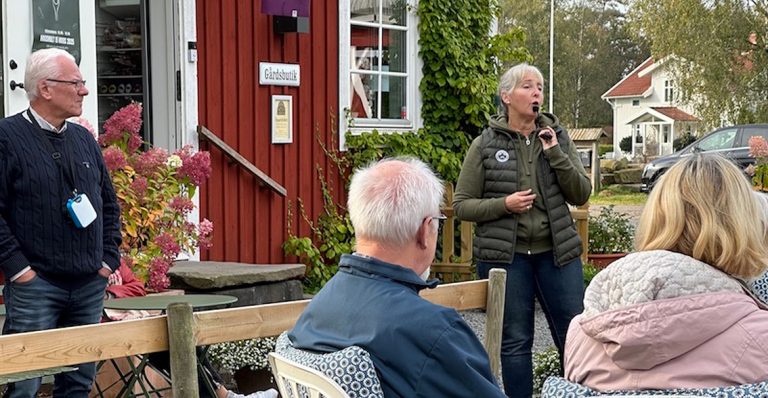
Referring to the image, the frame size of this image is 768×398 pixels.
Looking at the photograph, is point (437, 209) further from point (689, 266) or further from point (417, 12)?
point (417, 12)

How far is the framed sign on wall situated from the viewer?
8227 mm

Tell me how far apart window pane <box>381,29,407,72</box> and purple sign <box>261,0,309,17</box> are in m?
1.47

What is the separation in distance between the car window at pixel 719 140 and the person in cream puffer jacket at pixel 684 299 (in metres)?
20.5

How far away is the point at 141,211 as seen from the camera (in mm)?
5883

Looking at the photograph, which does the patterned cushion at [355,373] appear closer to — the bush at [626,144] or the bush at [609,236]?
the bush at [609,236]

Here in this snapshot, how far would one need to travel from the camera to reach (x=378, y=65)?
9.55 meters

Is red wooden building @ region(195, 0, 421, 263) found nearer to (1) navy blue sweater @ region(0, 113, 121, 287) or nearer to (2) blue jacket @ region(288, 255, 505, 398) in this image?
(1) navy blue sweater @ region(0, 113, 121, 287)

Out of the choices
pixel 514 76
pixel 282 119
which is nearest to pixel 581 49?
pixel 282 119

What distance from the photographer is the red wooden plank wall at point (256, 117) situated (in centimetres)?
772

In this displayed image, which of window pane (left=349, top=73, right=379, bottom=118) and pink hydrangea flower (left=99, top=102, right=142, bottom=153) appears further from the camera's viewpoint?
window pane (left=349, top=73, right=379, bottom=118)

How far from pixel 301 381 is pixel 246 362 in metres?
3.57

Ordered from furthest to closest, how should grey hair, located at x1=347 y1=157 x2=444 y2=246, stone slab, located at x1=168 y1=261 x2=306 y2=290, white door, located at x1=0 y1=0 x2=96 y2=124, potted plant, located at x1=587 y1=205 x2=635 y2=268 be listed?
potted plant, located at x1=587 y1=205 x2=635 y2=268
stone slab, located at x1=168 y1=261 x2=306 y2=290
white door, located at x1=0 y1=0 x2=96 y2=124
grey hair, located at x1=347 y1=157 x2=444 y2=246

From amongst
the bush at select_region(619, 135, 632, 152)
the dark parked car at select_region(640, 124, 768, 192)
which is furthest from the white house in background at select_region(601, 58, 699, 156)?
the dark parked car at select_region(640, 124, 768, 192)

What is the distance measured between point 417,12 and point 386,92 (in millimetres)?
771
